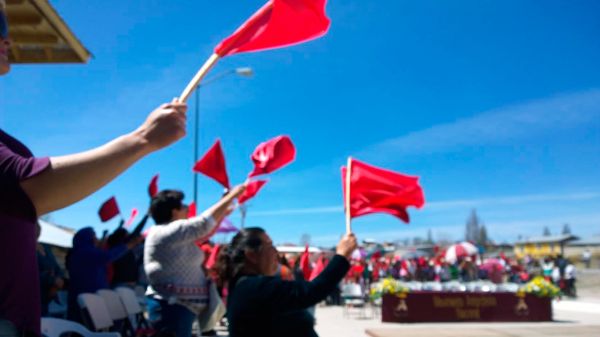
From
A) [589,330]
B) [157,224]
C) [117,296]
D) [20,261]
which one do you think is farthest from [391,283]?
[20,261]

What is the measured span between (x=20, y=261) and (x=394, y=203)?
10.6 feet

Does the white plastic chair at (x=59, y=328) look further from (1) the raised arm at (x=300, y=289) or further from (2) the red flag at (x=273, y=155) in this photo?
(2) the red flag at (x=273, y=155)

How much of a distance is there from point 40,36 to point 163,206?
2.94 metres

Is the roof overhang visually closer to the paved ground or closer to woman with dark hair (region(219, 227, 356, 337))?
woman with dark hair (region(219, 227, 356, 337))

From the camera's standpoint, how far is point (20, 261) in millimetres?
1181

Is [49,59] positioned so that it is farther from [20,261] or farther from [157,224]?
[20,261]

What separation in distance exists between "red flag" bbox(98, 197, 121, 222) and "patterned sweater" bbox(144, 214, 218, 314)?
19.1ft

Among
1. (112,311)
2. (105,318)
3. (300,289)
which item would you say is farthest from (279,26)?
(112,311)

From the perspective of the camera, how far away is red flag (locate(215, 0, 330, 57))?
68.4 inches

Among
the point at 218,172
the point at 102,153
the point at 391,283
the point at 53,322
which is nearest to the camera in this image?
the point at 102,153

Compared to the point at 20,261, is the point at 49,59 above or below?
above

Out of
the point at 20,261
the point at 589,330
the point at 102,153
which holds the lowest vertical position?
the point at 589,330

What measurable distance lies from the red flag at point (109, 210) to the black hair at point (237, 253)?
21.7ft

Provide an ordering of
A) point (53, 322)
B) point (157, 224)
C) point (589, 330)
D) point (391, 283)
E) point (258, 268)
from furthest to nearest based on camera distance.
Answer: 1. point (391, 283)
2. point (589, 330)
3. point (157, 224)
4. point (53, 322)
5. point (258, 268)
